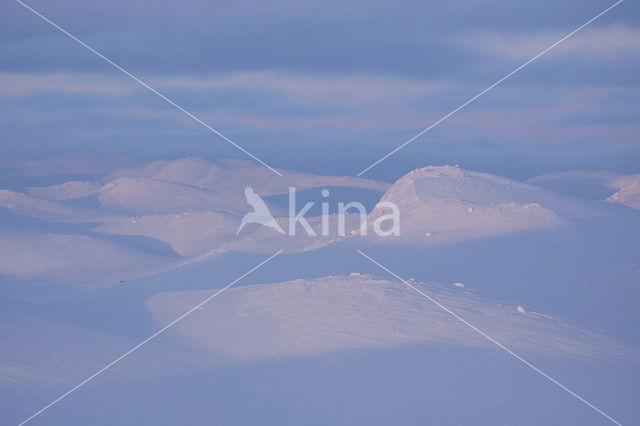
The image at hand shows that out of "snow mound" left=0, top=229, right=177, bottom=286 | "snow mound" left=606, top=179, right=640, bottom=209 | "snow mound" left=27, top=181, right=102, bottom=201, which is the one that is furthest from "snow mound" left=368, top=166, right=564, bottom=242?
"snow mound" left=27, top=181, right=102, bottom=201

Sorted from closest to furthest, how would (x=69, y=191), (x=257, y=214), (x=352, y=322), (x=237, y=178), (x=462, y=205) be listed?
(x=352, y=322), (x=462, y=205), (x=257, y=214), (x=69, y=191), (x=237, y=178)

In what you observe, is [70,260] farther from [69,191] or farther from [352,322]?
[69,191]

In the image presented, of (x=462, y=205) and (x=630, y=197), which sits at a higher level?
(x=630, y=197)

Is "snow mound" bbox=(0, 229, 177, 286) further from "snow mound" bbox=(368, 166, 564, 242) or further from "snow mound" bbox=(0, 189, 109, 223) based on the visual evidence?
"snow mound" bbox=(0, 189, 109, 223)

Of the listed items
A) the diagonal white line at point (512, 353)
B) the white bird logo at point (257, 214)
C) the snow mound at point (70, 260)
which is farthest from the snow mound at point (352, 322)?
the white bird logo at point (257, 214)

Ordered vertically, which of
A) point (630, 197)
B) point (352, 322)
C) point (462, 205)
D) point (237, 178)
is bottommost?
point (352, 322)

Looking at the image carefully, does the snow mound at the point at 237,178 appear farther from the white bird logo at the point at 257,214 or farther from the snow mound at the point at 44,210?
the snow mound at the point at 44,210

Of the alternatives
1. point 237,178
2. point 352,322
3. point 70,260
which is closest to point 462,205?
point 352,322

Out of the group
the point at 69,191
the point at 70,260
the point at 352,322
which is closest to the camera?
the point at 352,322

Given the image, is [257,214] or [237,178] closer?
[257,214]

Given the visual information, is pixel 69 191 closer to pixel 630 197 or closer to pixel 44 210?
pixel 44 210
